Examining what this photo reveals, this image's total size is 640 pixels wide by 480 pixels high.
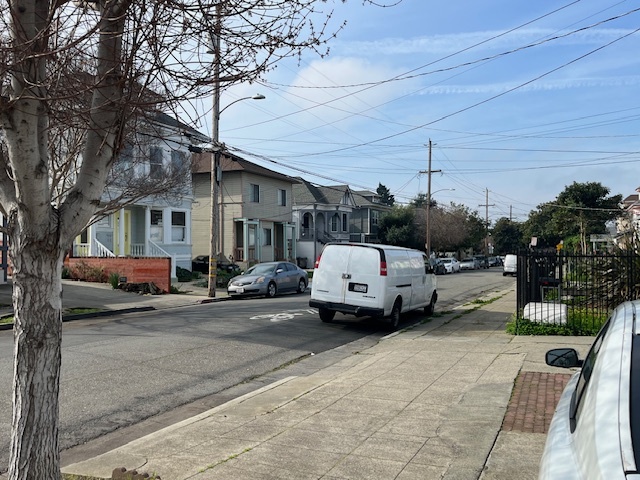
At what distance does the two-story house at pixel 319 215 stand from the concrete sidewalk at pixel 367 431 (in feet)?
147

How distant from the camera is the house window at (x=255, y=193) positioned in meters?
43.3

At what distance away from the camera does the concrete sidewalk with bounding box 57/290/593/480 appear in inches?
193

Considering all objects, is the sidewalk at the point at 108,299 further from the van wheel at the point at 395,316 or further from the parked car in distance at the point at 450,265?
the parked car in distance at the point at 450,265

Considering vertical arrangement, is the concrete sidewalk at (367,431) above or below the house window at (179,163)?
below

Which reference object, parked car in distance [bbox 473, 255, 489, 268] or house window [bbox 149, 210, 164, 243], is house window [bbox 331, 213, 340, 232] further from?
house window [bbox 149, 210, 164, 243]

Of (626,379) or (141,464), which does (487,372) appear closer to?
(141,464)

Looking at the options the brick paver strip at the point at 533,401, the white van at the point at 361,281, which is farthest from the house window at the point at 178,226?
the brick paver strip at the point at 533,401

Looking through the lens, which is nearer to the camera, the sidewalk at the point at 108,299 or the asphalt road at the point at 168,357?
the asphalt road at the point at 168,357

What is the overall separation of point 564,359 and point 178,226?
32.4 m

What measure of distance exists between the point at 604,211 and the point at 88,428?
1914 inches

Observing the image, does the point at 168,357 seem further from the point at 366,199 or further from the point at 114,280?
the point at 366,199

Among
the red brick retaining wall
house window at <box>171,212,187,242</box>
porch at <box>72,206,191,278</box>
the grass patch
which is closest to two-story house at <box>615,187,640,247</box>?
the grass patch

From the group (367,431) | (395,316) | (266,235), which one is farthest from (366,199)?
(367,431)

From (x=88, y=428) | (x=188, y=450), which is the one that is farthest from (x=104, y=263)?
(x=188, y=450)
